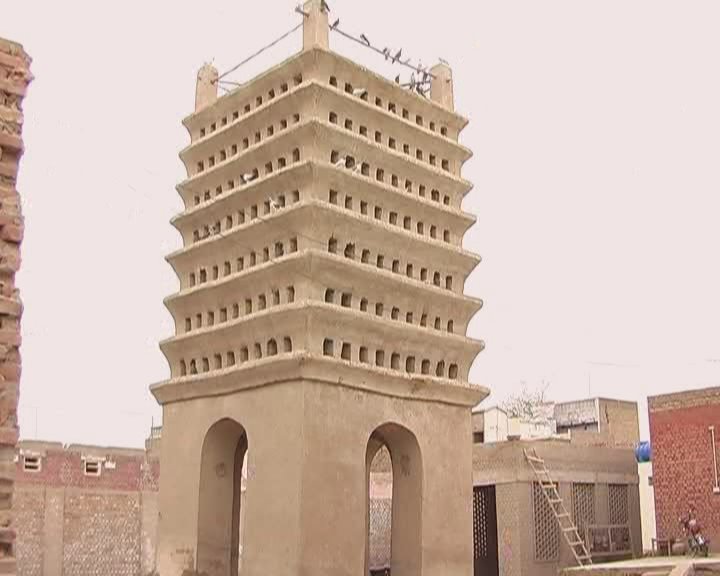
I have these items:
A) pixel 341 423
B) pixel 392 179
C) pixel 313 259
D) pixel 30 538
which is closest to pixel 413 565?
pixel 341 423

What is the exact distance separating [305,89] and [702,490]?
1383cm

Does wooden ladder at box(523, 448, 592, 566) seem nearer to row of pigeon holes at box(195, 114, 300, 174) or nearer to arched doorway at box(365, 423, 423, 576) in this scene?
arched doorway at box(365, 423, 423, 576)

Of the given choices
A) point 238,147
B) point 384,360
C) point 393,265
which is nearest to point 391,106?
point 238,147

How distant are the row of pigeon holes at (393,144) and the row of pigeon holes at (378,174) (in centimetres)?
56

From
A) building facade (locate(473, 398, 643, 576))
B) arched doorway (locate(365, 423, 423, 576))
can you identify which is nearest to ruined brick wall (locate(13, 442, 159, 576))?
building facade (locate(473, 398, 643, 576))

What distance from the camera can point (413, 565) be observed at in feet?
60.9

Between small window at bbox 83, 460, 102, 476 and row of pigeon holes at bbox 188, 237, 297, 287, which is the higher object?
row of pigeon holes at bbox 188, 237, 297, 287

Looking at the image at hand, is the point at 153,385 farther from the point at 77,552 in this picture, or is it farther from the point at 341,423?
the point at 77,552

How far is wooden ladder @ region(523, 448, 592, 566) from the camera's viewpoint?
83.3 ft

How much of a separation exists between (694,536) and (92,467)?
18360 mm

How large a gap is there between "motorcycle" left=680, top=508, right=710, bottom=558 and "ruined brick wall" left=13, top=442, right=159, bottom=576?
668 inches

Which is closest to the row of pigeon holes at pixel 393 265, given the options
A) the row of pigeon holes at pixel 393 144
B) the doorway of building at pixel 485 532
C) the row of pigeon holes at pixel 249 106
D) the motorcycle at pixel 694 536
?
the row of pigeon holes at pixel 393 144

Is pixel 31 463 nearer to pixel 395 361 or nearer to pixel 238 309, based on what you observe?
pixel 238 309

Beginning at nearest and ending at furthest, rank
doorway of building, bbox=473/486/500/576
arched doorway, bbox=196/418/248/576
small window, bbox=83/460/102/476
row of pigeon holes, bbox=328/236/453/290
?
1. row of pigeon holes, bbox=328/236/453/290
2. arched doorway, bbox=196/418/248/576
3. doorway of building, bbox=473/486/500/576
4. small window, bbox=83/460/102/476
